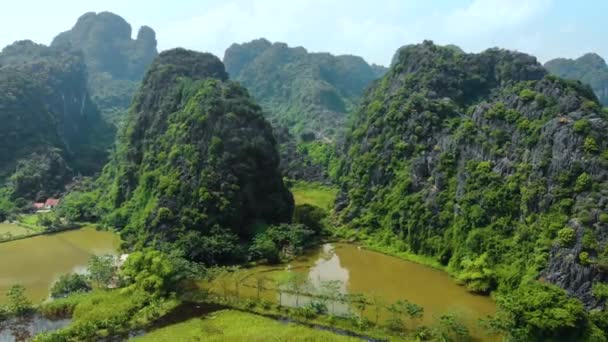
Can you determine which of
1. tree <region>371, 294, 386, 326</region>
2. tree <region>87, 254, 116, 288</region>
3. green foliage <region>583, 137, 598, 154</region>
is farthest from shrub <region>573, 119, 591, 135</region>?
tree <region>87, 254, 116, 288</region>

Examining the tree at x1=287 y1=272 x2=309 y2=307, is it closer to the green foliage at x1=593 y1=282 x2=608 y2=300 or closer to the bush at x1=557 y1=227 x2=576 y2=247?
the bush at x1=557 y1=227 x2=576 y2=247

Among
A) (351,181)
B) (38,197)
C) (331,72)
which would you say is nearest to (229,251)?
(351,181)

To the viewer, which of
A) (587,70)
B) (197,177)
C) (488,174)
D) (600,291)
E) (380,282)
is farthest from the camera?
(587,70)

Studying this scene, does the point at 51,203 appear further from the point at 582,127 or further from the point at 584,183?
the point at 582,127

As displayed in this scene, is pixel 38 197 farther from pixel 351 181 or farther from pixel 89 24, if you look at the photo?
pixel 89 24

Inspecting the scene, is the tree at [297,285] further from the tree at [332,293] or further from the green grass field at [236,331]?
the green grass field at [236,331]

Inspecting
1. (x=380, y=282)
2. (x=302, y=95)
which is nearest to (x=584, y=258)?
(x=380, y=282)

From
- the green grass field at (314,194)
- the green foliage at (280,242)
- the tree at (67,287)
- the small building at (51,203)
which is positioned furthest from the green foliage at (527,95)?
the small building at (51,203)
